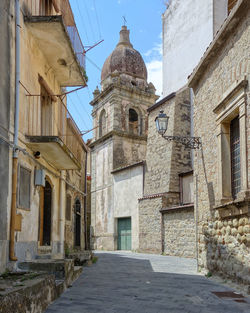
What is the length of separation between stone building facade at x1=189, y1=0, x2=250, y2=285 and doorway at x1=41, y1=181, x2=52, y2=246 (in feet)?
12.9

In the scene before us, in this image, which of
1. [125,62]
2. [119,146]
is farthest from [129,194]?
[125,62]

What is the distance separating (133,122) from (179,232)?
15.2 m

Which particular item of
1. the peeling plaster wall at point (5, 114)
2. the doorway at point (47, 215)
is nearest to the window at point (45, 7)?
the peeling plaster wall at point (5, 114)

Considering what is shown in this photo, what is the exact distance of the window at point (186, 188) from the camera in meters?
18.1

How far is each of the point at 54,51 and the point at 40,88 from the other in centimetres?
95

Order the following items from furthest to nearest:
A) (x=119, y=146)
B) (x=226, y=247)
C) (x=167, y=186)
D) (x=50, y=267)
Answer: (x=119, y=146), (x=167, y=186), (x=226, y=247), (x=50, y=267)

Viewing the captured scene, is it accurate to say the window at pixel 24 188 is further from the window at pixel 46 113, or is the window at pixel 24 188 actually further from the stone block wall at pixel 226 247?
the stone block wall at pixel 226 247

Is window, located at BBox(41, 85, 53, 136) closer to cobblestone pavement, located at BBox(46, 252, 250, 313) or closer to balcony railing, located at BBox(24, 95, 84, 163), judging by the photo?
balcony railing, located at BBox(24, 95, 84, 163)

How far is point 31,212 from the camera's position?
814 centimetres

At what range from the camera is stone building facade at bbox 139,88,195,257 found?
18.1m

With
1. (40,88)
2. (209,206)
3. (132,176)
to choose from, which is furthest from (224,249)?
(132,176)

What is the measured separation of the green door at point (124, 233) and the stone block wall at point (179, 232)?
18.5 ft

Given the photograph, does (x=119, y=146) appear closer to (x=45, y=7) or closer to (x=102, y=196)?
(x=102, y=196)

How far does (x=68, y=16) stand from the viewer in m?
11.4
